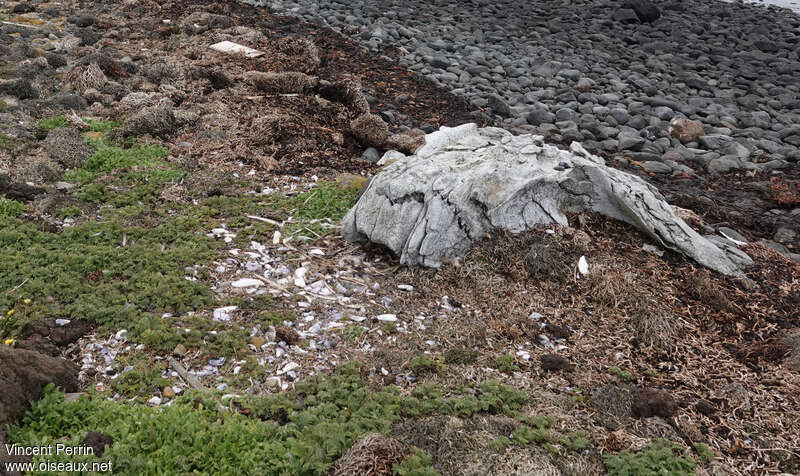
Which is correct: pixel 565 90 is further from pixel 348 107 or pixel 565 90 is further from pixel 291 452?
pixel 291 452

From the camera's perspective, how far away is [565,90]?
14562 mm

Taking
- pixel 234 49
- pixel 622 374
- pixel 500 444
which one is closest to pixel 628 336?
pixel 622 374

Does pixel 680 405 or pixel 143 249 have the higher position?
pixel 680 405

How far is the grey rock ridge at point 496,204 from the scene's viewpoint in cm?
634

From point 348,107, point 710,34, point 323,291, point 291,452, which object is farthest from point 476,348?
point 710,34

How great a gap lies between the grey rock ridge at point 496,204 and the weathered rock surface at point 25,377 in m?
3.23

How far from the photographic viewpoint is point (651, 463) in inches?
157

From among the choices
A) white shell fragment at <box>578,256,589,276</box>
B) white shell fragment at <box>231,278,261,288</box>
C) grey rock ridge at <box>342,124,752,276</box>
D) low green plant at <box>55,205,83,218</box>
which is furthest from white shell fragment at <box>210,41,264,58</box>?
white shell fragment at <box>578,256,589,276</box>

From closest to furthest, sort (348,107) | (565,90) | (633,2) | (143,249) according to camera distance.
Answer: (143,249) < (348,107) < (565,90) < (633,2)

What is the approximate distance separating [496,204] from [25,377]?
4506mm

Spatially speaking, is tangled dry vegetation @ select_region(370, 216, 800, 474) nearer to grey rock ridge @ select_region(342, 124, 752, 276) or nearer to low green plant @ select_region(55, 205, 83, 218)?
grey rock ridge @ select_region(342, 124, 752, 276)

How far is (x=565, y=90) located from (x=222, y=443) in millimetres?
12876

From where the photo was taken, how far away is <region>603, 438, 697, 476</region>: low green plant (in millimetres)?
3916

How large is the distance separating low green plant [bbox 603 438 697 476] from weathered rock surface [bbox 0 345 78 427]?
3.96 meters
